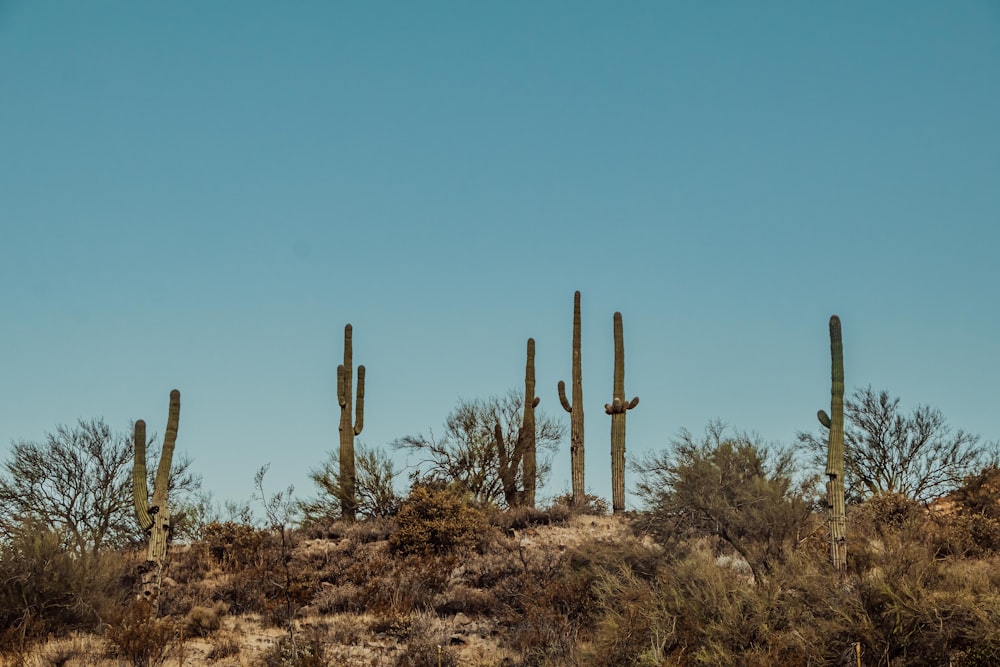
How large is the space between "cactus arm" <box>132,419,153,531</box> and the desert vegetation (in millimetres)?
65

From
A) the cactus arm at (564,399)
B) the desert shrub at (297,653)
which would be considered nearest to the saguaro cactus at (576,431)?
the cactus arm at (564,399)

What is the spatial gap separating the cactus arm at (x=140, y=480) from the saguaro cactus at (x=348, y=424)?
643 centimetres

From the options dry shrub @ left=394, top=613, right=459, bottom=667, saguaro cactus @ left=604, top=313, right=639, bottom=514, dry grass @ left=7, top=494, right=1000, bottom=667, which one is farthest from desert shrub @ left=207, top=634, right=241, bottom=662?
saguaro cactus @ left=604, top=313, right=639, bottom=514

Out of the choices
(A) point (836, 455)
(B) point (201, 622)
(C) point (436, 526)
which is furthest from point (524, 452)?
(B) point (201, 622)

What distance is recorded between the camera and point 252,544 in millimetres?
25109

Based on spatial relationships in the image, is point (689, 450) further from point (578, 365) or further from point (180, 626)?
point (180, 626)

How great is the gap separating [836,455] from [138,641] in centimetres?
1375

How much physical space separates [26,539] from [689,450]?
15.2 m

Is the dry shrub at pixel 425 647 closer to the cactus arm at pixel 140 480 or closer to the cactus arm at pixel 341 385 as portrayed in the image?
the cactus arm at pixel 140 480

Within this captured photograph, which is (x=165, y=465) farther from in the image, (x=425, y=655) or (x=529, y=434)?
(x=529, y=434)

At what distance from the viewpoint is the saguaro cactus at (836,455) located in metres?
20.3

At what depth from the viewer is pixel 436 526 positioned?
2478 centimetres

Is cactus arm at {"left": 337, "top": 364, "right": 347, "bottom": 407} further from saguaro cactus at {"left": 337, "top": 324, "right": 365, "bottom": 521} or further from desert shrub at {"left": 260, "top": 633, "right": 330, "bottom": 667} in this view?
desert shrub at {"left": 260, "top": 633, "right": 330, "bottom": 667}

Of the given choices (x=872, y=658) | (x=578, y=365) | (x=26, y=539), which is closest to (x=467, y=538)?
(x=578, y=365)
